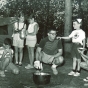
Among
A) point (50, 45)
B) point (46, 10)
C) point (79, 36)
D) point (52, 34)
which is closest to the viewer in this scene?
point (79, 36)

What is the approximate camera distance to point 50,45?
269 inches

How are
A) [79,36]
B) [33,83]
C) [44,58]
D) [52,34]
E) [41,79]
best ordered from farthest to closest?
1. [44,58]
2. [52,34]
3. [79,36]
4. [33,83]
5. [41,79]

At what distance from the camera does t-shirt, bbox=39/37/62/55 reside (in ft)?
22.3

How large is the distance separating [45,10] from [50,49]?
57.0 feet

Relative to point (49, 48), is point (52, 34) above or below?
above

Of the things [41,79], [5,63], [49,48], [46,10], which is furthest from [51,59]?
[46,10]

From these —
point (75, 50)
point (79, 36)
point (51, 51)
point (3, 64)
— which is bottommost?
point (3, 64)

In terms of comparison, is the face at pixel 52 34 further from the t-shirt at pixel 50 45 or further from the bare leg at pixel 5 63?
the bare leg at pixel 5 63

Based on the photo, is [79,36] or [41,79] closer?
[41,79]

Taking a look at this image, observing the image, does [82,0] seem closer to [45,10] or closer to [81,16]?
[81,16]

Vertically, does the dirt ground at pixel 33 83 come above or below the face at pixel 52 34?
below

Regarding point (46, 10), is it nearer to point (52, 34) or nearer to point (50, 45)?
point (50, 45)

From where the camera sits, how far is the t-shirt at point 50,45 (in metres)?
6.81

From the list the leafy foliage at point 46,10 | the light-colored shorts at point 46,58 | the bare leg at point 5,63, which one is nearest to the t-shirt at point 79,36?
the light-colored shorts at point 46,58
